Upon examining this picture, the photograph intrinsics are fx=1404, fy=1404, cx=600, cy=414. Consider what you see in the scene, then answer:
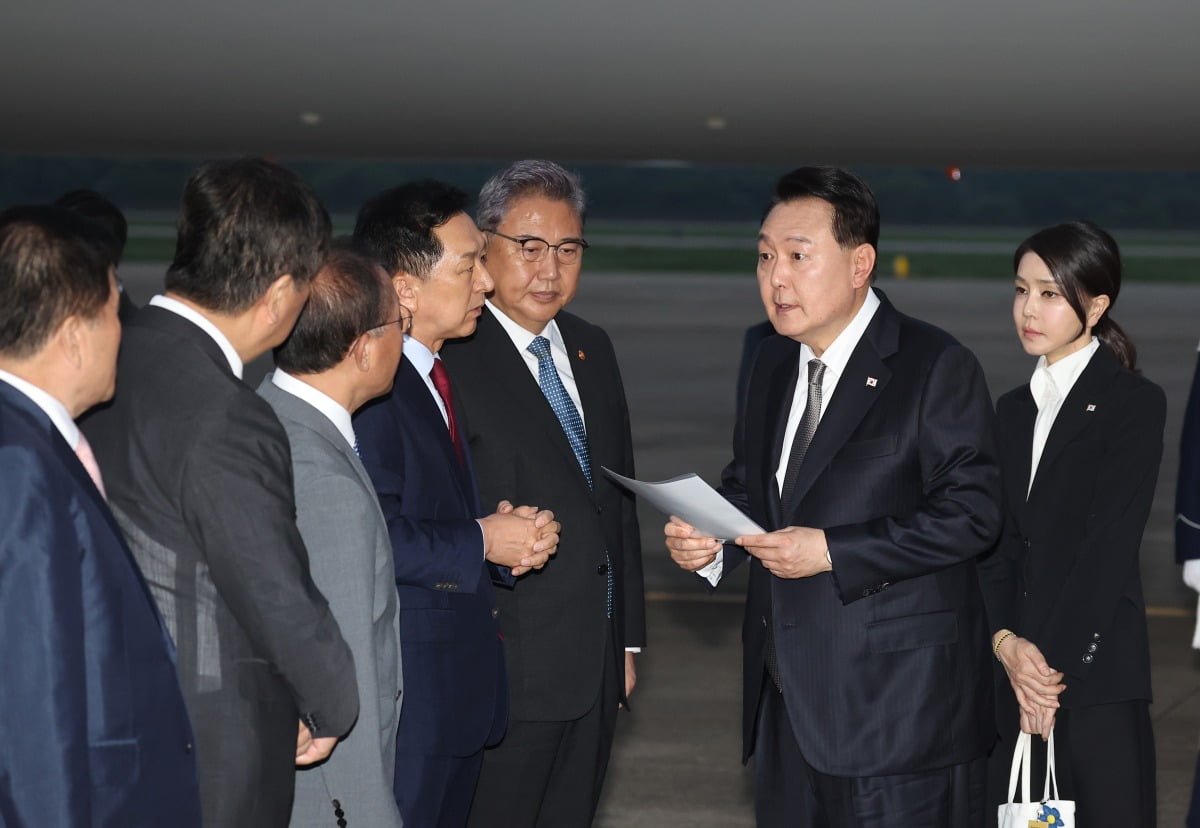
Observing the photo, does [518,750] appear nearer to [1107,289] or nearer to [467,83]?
[1107,289]

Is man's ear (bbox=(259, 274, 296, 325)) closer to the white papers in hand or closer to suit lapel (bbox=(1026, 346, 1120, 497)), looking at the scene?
the white papers in hand

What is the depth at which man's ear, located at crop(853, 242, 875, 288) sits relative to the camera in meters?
2.62

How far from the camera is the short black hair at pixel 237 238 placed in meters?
1.96

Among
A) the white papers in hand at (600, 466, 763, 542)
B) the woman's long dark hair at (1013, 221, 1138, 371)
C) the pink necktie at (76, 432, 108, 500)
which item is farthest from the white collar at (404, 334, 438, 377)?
the woman's long dark hair at (1013, 221, 1138, 371)

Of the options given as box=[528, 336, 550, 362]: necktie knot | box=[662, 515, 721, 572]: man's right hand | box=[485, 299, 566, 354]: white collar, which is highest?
box=[485, 299, 566, 354]: white collar

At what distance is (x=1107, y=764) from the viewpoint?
9.33ft

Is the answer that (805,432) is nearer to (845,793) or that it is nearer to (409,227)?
(845,793)

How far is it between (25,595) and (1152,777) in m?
2.26

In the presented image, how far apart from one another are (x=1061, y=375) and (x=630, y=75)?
7563mm

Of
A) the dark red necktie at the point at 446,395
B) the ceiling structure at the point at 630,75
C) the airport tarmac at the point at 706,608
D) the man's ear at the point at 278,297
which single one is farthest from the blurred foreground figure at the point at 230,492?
the ceiling structure at the point at 630,75

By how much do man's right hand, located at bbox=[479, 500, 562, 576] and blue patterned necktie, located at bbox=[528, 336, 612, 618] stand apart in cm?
41

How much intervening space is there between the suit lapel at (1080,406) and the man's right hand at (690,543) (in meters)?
0.74

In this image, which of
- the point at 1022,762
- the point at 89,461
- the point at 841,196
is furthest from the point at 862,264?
the point at 89,461

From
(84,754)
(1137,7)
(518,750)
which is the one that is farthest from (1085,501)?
(1137,7)
